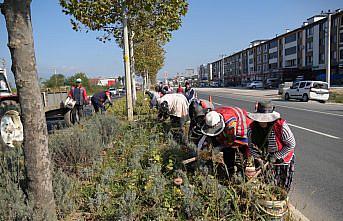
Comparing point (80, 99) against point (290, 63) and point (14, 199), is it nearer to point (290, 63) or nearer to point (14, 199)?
point (14, 199)

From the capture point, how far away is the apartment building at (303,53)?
1937 inches

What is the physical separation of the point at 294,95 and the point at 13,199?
2397cm

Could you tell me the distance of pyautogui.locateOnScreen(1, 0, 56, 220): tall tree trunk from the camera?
2422mm

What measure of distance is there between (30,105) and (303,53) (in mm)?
65013

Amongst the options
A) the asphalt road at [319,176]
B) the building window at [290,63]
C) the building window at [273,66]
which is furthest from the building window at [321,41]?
the asphalt road at [319,176]

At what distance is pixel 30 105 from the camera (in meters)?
2.51

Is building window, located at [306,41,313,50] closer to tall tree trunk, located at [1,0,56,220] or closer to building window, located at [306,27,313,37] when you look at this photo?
building window, located at [306,27,313,37]

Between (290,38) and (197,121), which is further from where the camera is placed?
(290,38)

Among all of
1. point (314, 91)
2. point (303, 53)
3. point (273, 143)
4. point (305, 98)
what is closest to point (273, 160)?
point (273, 143)

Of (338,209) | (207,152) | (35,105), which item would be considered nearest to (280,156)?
(207,152)

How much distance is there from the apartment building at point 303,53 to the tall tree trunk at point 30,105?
1448 inches

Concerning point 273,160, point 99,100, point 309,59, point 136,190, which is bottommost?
point 136,190

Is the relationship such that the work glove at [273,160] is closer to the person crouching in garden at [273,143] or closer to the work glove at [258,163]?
the person crouching in garden at [273,143]

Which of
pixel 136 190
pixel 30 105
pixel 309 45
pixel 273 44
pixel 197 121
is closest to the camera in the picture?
pixel 30 105
